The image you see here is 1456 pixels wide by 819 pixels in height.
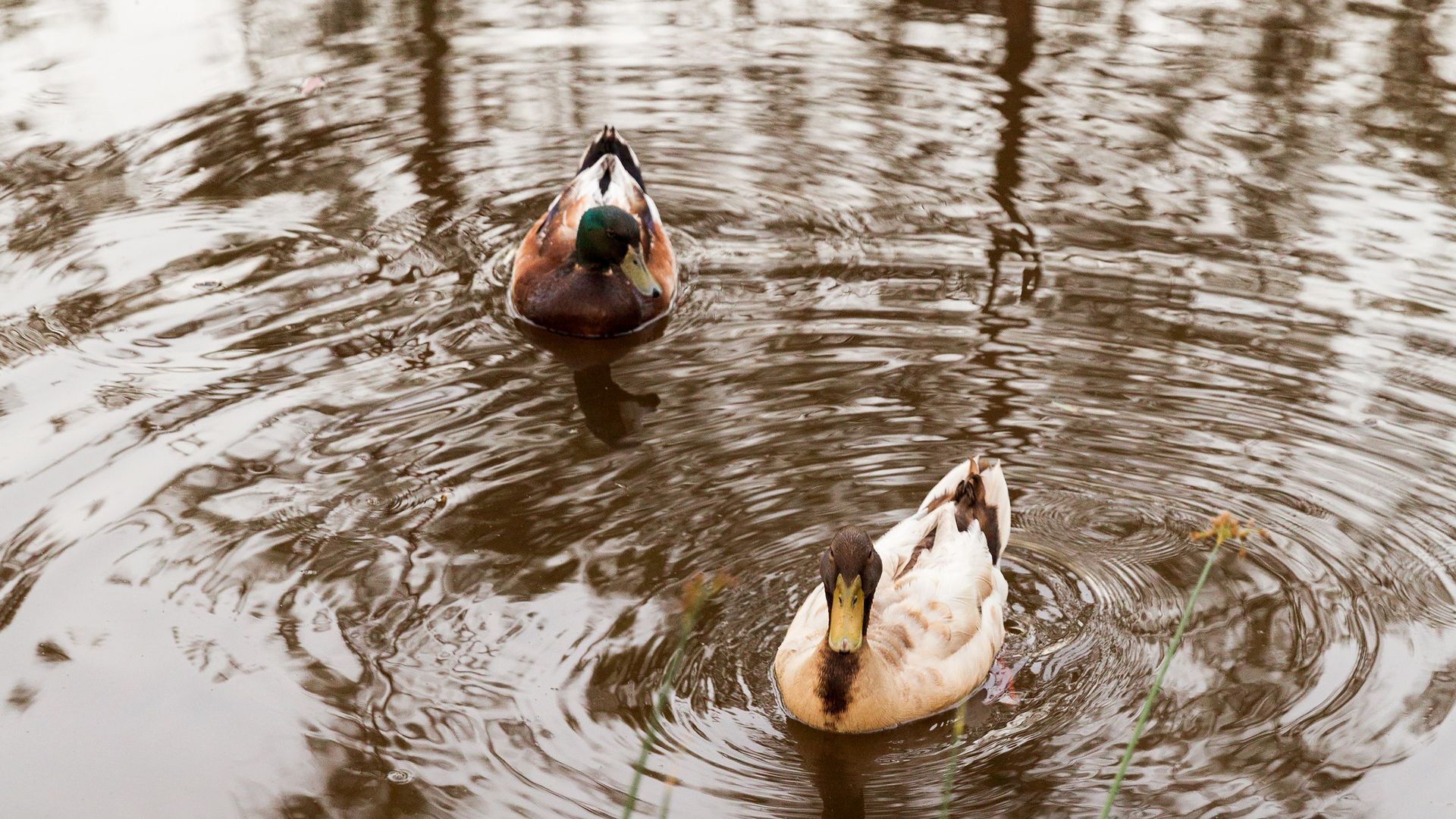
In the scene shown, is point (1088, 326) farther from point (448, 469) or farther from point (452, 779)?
point (452, 779)

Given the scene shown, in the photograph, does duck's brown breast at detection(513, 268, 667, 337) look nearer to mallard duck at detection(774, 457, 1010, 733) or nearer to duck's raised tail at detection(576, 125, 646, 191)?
duck's raised tail at detection(576, 125, 646, 191)

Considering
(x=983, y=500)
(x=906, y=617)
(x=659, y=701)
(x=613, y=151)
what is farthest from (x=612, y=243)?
(x=659, y=701)

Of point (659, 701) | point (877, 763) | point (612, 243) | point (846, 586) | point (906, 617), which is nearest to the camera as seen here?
point (659, 701)

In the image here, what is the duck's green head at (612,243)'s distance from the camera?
905cm

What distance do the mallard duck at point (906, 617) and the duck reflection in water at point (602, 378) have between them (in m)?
1.84

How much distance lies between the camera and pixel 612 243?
918cm

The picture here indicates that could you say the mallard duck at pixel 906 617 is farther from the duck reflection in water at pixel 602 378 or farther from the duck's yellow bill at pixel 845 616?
the duck reflection in water at pixel 602 378

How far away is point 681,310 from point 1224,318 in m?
3.00

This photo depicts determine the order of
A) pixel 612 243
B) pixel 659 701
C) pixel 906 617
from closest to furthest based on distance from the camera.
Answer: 1. pixel 659 701
2. pixel 906 617
3. pixel 612 243

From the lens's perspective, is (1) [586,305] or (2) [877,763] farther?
(1) [586,305]

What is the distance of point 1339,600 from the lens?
623 cm

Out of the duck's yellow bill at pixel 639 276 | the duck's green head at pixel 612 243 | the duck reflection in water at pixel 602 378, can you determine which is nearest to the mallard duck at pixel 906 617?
the duck reflection in water at pixel 602 378

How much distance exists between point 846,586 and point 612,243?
4170 millimetres

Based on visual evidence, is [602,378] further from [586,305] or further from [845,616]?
[845,616]
